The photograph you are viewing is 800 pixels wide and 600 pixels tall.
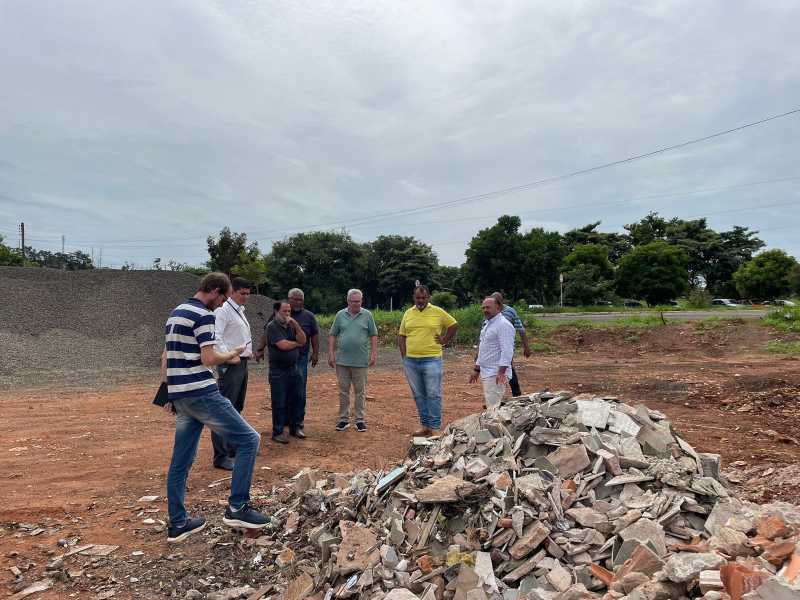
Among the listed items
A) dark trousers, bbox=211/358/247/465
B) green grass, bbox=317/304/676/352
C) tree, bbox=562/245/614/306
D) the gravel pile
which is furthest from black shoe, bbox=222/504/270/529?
tree, bbox=562/245/614/306

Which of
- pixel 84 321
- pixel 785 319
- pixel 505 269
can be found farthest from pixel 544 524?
pixel 505 269

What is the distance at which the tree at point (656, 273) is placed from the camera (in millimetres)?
42312

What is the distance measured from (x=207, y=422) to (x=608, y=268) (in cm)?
4713

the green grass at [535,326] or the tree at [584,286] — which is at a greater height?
the tree at [584,286]

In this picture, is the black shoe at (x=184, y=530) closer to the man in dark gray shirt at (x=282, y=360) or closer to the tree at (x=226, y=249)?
the man in dark gray shirt at (x=282, y=360)

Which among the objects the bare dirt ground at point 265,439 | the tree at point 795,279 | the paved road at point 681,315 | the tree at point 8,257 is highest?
the tree at point 8,257

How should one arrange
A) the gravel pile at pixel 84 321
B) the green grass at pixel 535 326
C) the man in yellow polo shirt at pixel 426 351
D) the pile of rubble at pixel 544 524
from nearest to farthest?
the pile of rubble at pixel 544 524
the man in yellow polo shirt at pixel 426 351
the gravel pile at pixel 84 321
the green grass at pixel 535 326

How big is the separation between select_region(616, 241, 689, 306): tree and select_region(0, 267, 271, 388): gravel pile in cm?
3320

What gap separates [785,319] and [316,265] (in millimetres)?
32173

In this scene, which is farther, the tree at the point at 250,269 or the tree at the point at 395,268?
the tree at the point at 395,268

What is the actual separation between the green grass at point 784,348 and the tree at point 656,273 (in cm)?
2764

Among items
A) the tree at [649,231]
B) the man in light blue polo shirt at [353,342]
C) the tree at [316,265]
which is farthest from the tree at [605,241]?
the man in light blue polo shirt at [353,342]

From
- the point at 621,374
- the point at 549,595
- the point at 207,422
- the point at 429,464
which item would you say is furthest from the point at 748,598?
the point at 621,374

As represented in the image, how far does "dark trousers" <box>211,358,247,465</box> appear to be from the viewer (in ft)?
18.1
